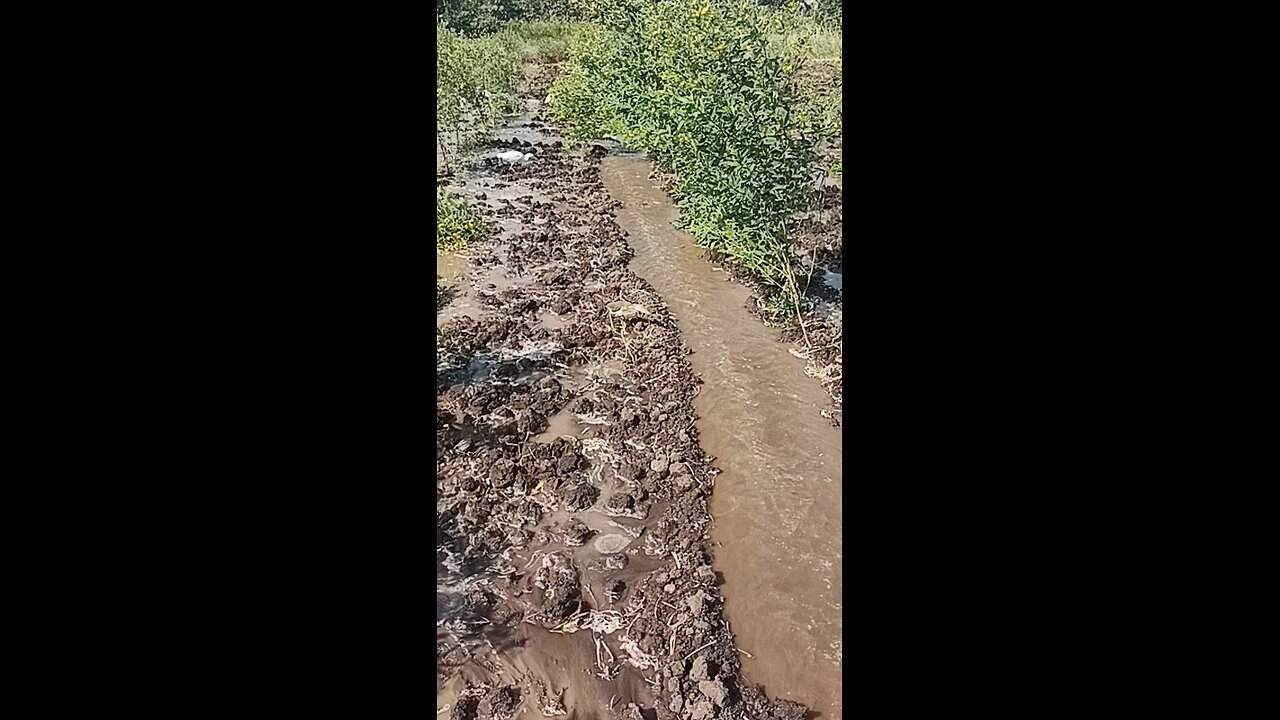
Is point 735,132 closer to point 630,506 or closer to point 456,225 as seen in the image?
point 456,225

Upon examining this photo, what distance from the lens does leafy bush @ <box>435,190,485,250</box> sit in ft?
Result: 32.4

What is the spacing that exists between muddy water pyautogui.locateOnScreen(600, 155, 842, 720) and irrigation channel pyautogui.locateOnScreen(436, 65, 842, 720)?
0.04 ft

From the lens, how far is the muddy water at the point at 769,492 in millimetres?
4109

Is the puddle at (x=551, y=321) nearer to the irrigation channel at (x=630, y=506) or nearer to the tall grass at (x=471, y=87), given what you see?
the irrigation channel at (x=630, y=506)

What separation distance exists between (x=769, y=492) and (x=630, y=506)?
2.84ft

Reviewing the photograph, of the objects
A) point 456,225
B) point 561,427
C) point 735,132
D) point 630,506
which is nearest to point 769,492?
point 630,506

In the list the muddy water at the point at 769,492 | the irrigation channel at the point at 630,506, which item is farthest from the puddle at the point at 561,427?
the muddy water at the point at 769,492

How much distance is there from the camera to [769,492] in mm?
5305

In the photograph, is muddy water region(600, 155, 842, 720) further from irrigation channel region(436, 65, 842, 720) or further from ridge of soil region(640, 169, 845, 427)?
ridge of soil region(640, 169, 845, 427)

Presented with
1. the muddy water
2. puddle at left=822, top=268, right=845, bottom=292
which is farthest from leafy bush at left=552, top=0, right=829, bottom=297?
the muddy water

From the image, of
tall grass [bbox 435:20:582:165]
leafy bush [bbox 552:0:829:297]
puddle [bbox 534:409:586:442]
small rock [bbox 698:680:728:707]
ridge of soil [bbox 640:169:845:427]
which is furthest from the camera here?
tall grass [bbox 435:20:582:165]
